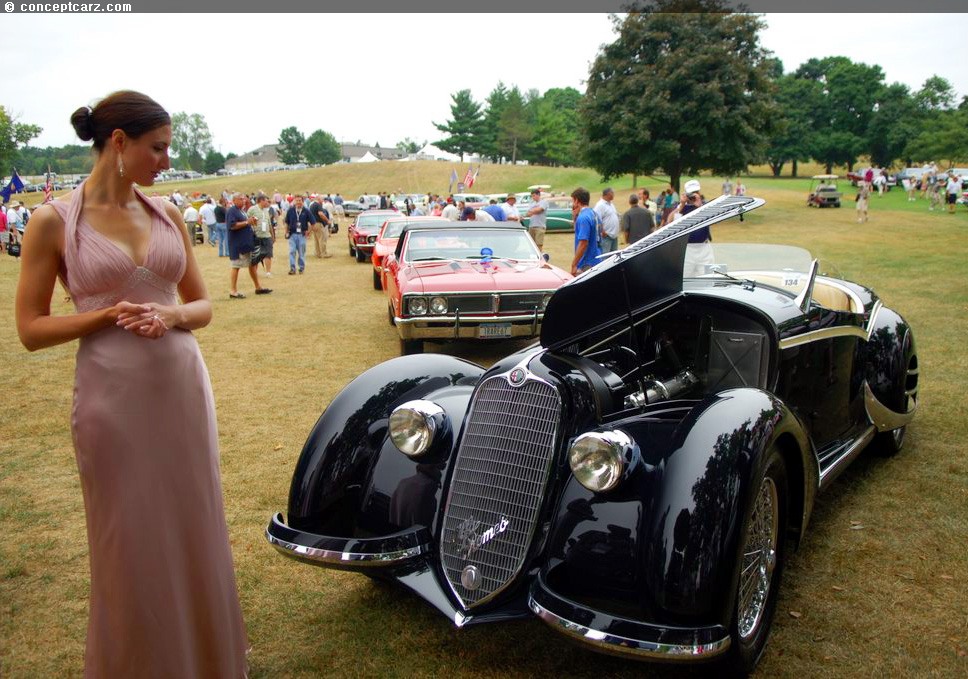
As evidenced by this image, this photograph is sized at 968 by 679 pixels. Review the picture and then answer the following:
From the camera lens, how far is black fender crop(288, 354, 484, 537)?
3.15 m

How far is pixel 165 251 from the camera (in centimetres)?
255

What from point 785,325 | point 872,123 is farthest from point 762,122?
point 872,123

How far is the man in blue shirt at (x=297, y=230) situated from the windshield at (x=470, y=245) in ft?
25.1

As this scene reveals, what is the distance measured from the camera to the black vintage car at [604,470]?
2.55m

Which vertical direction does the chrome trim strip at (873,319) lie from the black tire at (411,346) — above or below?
above

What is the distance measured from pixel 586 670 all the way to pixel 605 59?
106 ft

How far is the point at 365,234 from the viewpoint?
65.3 ft

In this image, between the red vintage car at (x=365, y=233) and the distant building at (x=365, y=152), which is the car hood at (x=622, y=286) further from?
the distant building at (x=365, y=152)

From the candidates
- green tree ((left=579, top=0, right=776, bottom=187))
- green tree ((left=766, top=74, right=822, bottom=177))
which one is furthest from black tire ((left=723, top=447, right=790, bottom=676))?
green tree ((left=766, top=74, right=822, bottom=177))

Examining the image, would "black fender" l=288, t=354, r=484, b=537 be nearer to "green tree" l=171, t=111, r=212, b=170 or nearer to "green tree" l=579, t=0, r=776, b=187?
"green tree" l=579, t=0, r=776, b=187

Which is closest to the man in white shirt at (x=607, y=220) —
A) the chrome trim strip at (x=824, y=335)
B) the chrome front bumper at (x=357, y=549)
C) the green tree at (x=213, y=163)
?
the chrome trim strip at (x=824, y=335)

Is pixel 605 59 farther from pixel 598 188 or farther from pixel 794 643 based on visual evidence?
pixel 794 643

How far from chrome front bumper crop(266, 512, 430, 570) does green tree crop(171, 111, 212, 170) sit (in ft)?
490

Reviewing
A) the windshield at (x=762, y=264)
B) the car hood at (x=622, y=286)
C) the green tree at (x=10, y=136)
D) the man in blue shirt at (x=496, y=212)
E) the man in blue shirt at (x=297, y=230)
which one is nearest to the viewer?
the car hood at (x=622, y=286)
